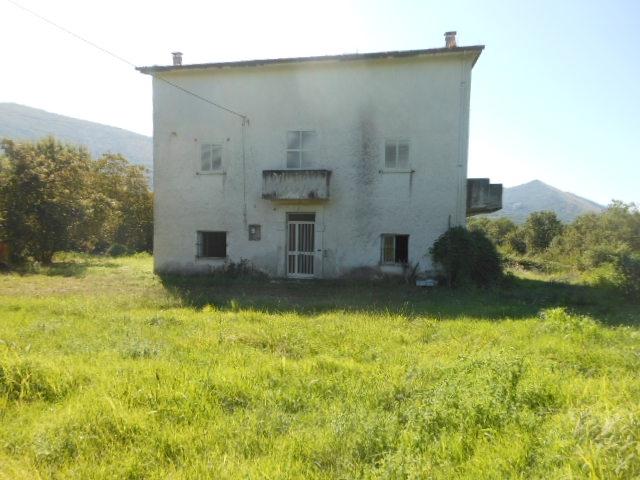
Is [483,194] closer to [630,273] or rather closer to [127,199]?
[630,273]

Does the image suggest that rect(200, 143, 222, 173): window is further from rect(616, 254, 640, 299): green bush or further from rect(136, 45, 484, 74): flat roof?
rect(616, 254, 640, 299): green bush

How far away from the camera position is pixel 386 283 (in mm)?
14102

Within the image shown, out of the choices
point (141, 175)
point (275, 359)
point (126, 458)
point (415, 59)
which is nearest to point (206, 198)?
point (415, 59)

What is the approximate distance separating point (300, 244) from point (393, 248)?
343 cm

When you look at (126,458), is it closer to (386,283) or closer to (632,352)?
(632,352)

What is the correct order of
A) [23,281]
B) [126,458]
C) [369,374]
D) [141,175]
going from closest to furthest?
[126,458] → [369,374] → [23,281] → [141,175]

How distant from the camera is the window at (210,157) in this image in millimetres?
16094

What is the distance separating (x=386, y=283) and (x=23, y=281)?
12.2 meters

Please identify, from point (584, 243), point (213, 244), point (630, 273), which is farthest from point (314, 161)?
point (584, 243)

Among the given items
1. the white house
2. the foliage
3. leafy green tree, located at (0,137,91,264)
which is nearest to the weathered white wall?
the white house

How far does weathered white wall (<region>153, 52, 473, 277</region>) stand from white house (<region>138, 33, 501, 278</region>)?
0.12ft

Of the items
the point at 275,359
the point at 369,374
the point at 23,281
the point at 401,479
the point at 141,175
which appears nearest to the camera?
the point at 401,479

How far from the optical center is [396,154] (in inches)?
575

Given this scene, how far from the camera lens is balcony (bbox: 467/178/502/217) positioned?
14656 millimetres
